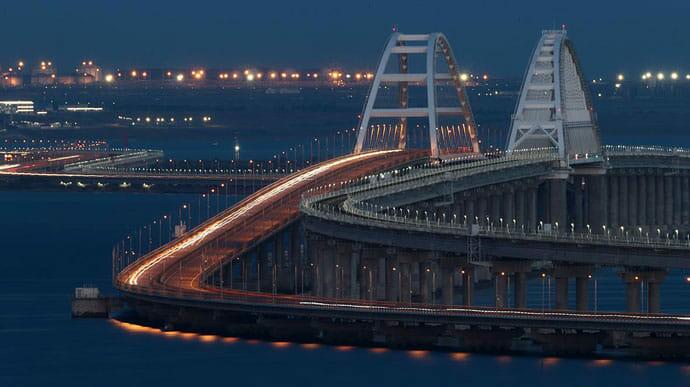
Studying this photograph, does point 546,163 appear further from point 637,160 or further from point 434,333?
point 434,333

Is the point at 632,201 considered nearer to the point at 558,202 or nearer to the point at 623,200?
the point at 623,200

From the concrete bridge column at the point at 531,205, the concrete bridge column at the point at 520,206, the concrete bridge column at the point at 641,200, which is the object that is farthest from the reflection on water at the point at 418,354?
the concrete bridge column at the point at 641,200

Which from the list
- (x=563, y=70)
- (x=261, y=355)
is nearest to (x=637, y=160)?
(x=563, y=70)

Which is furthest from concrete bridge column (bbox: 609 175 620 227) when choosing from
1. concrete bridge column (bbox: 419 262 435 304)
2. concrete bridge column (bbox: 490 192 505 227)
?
concrete bridge column (bbox: 419 262 435 304)

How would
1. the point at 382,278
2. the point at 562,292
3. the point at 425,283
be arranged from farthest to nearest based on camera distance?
the point at 382,278 → the point at 425,283 → the point at 562,292

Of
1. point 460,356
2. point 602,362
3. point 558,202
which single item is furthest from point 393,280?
point 558,202

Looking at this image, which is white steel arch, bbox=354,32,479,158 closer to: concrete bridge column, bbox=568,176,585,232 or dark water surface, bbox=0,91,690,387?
concrete bridge column, bbox=568,176,585,232
